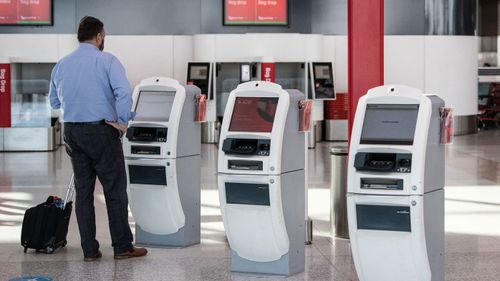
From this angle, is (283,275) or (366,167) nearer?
(366,167)

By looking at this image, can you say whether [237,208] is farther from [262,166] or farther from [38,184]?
[38,184]

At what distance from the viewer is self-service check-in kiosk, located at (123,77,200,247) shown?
25.7 feet

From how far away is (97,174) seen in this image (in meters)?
7.48

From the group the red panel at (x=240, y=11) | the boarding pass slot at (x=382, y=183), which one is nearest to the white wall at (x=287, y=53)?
the red panel at (x=240, y=11)

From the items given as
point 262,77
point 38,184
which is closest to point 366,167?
point 38,184

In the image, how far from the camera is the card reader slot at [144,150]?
784 centimetres

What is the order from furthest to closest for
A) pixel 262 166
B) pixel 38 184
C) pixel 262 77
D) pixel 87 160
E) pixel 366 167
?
pixel 262 77 < pixel 38 184 < pixel 87 160 < pixel 262 166 < pixel 366 167

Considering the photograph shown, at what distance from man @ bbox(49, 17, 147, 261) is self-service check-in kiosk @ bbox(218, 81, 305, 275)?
88 centimetres

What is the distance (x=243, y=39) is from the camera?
18.0 metres

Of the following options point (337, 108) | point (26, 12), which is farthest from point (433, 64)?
point (26, 12)

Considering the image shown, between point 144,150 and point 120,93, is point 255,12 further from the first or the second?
point 120,93

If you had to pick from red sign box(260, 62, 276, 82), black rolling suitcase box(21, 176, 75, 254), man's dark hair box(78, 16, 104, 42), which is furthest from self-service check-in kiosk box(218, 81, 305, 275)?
red sign box(260, 62, 276, 82)

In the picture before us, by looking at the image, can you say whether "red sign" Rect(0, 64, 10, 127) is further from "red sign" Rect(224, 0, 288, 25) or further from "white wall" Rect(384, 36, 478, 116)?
"white wall" Rect(384, 36, 478, 116)

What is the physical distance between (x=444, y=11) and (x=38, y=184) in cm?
943
